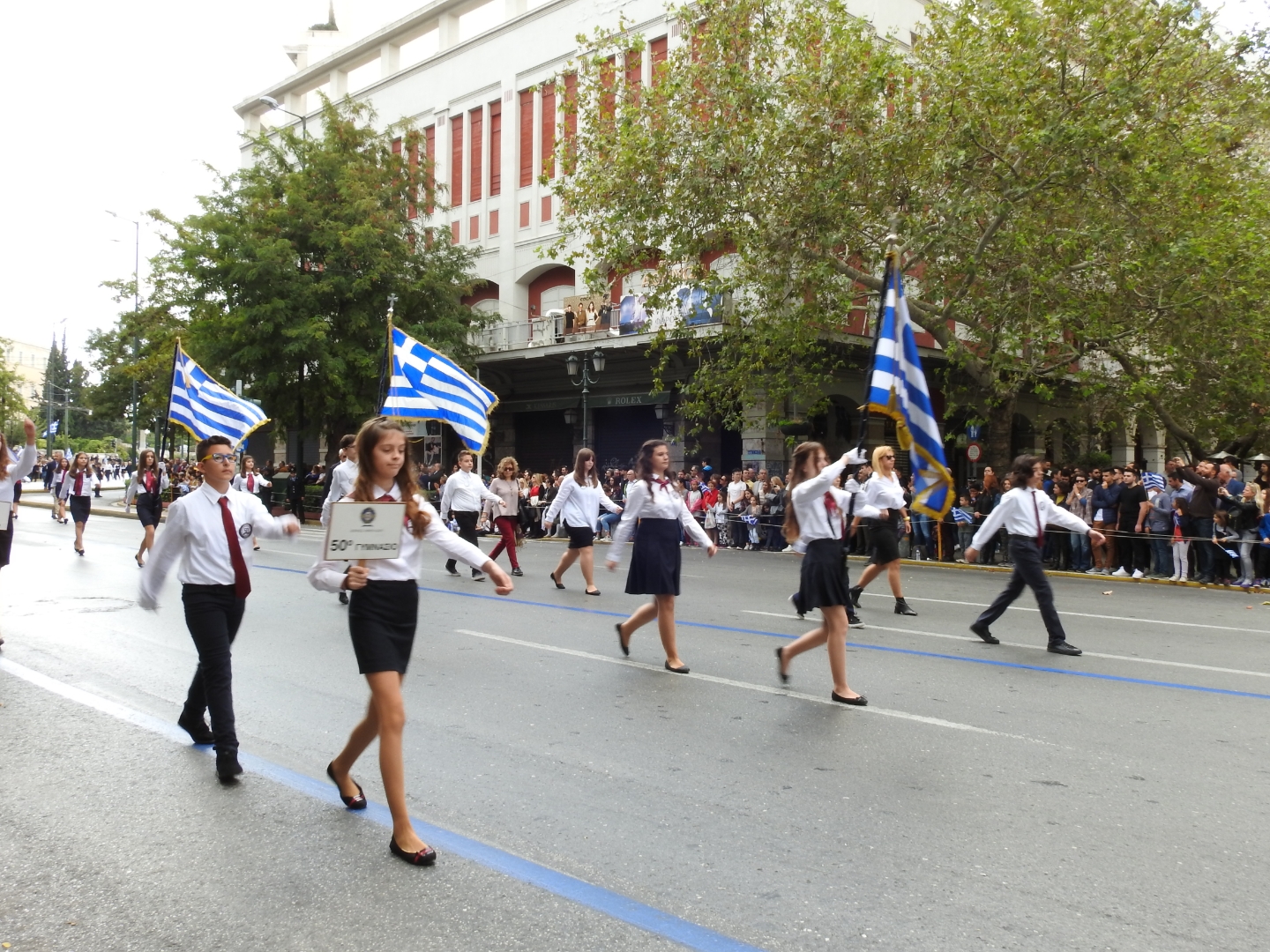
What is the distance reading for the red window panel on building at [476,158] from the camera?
116 feet

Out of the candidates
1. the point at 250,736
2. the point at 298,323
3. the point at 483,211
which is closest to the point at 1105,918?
the point at 250,736

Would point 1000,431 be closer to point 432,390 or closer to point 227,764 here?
point 432,390

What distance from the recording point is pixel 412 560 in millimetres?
4555

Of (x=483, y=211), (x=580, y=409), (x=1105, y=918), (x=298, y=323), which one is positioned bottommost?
(x=1105, y=918)

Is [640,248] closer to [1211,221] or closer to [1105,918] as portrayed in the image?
[1211,221]

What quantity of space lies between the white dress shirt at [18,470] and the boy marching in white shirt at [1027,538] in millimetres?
7464

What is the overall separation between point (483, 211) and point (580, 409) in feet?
26.5

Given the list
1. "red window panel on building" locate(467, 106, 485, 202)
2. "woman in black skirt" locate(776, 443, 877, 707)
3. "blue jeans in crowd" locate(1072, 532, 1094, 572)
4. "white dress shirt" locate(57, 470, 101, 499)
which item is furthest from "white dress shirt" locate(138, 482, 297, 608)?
"red window panel on building" locate(467, 106, 485, 202)

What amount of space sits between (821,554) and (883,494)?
3.97 m

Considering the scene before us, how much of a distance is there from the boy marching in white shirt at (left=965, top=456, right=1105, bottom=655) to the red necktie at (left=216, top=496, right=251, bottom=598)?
607 cm

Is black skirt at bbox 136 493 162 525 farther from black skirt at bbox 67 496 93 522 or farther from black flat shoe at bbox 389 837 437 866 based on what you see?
black flat shoe at bbox 389 837 437 866

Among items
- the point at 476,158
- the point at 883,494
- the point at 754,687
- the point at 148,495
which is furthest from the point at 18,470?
the point at 476,158

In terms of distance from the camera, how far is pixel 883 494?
10.9 meters

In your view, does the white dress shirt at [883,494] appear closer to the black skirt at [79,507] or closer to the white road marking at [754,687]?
the white road marking at [754,687]
